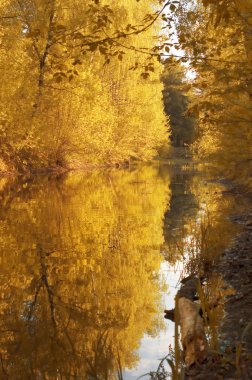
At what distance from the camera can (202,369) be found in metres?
3.52

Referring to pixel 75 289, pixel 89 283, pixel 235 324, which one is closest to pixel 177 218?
pixel 89 283

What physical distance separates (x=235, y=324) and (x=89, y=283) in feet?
8.38

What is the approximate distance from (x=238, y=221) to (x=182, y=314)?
6.51m

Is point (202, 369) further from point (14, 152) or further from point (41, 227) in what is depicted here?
point (14, 152)

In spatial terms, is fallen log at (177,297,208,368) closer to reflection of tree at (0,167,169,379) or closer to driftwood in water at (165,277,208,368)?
driftwood in water at (165,277,208,368)

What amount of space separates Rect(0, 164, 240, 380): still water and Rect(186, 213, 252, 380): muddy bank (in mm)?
508

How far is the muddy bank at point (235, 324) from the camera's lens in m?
3.35

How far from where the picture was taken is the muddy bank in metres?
3.35

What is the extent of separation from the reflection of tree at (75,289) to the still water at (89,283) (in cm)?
1

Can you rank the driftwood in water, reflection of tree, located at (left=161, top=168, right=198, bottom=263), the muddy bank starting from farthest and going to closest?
reflection of tree, located at (left=161, top=168, right=198, bottom=263) < the driftwood in water < the muddy bank

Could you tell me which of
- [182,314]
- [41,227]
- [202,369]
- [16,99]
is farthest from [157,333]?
[16,99]

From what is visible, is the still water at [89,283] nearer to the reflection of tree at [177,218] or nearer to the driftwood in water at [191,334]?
the reflection of tree at [177,218]

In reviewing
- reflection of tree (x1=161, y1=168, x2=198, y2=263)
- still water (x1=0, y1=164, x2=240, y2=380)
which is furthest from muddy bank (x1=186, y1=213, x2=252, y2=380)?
reflection of tree (x1=161, y1=168, x2=198, y2=263)

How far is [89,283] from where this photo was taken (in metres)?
6.48
